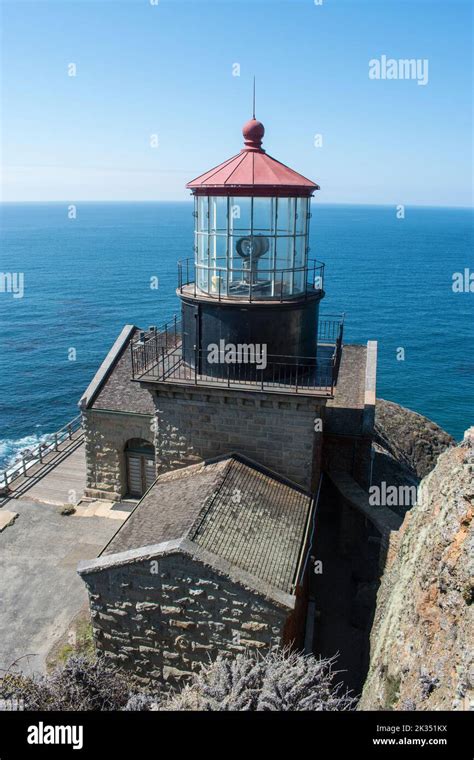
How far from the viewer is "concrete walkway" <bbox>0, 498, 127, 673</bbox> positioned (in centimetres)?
1452

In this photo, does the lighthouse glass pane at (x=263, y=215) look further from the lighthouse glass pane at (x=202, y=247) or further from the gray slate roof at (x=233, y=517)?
the gray slate roof at (x=233, y=517)

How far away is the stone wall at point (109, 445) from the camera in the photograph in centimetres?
1995

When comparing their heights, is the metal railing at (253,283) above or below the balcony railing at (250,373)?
above

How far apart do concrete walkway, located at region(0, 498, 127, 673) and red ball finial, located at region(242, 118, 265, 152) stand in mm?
12973

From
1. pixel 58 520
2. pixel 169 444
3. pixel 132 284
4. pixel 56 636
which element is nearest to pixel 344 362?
pixel 169 444

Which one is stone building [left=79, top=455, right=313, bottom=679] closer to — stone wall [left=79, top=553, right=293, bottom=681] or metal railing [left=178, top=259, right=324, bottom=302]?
stone wall [left=79, top=553, right=293, bottom=681]

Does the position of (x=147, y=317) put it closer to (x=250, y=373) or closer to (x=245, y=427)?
(x=250, y=373)

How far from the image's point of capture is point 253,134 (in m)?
14.7

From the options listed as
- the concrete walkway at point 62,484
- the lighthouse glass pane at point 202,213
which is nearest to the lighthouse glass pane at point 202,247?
the lighthouse glass pane at point 202,213

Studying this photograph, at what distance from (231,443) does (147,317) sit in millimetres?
55790

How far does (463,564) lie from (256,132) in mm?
11711

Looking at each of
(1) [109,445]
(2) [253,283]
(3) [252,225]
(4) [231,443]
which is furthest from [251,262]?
(1) [109,445]

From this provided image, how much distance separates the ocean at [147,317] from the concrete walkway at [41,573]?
18.3 m
